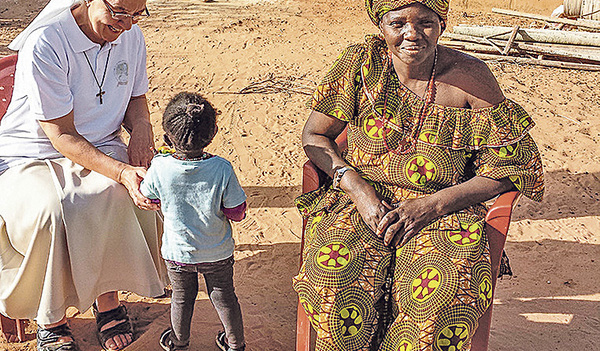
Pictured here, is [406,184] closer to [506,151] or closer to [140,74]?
[506,151]

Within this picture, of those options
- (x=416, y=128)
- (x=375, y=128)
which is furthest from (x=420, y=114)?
(x=375, y=128)

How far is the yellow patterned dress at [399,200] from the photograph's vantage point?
2.70 m

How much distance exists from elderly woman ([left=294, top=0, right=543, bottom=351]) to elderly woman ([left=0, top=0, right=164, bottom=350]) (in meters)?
0.94

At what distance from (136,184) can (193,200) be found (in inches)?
16.1

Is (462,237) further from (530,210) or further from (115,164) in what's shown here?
(530,210)

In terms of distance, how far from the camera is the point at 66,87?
10.5 feet

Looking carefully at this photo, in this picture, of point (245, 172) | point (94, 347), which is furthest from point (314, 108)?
point (245, 172)

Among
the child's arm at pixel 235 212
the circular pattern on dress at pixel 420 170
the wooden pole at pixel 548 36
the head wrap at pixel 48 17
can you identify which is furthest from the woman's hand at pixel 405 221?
the wooden pole at pixel 548 36

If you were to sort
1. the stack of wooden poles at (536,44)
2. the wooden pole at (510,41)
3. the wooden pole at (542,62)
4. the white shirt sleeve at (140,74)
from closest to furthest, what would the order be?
the white shirt sleeve at (140,74), the wooden pole at (542,62), the stack of wooden poles at (536,44), the wooden pole at (510,41)

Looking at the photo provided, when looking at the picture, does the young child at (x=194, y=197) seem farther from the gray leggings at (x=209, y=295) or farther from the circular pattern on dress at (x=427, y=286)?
the circular pattern on dress at (x=427, y=286)

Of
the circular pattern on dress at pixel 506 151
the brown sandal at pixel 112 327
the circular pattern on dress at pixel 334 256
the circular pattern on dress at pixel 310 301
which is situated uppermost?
the circular pattern on dress at pixel 506 151

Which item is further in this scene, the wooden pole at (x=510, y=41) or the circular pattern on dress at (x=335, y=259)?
the wooden pole at (x=510, y=41)

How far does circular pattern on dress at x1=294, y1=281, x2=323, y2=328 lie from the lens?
279cm

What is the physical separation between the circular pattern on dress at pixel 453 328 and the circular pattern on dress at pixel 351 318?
309 mm
